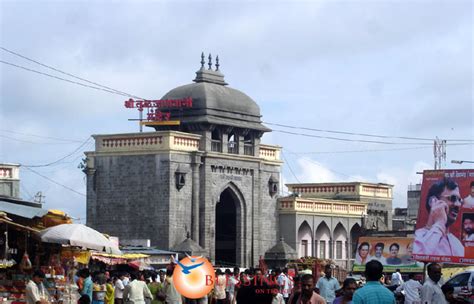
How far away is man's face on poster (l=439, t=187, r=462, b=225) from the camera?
76.9ft

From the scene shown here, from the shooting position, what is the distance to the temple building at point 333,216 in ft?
169

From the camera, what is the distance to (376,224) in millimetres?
57406

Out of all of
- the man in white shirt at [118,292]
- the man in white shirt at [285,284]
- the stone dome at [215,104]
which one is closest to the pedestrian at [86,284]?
the man in white shirt at [118,292]

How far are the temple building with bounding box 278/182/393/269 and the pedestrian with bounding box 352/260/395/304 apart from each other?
40965 millimetres

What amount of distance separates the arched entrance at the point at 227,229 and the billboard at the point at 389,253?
1042 cm

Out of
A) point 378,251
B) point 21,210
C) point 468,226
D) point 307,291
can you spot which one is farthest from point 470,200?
point 378,251

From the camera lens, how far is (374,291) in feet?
32.8

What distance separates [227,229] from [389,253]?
40.8 feet

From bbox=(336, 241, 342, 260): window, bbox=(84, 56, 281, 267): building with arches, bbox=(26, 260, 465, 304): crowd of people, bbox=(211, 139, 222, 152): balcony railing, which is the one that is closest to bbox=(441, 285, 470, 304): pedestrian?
bbox=(26, 260, 465, 304): crowd of people

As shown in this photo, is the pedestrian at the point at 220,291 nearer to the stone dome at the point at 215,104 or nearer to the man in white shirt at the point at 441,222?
the man in white shirt at the point at 441,222

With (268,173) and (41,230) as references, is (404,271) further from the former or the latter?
(41,230)

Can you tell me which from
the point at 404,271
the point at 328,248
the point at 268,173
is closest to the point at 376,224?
the point at 328,248

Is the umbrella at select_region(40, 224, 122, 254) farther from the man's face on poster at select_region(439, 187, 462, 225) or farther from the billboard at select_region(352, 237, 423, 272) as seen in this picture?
the billboard at select_region(352, 237, 423, 272)

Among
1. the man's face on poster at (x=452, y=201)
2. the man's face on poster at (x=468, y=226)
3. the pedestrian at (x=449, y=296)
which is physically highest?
the man's face on poster at (x=452, y=201)
